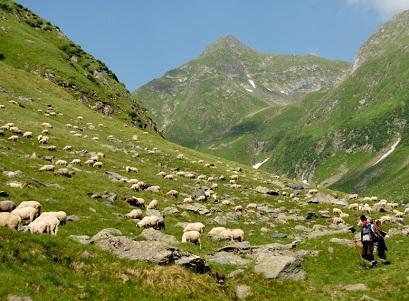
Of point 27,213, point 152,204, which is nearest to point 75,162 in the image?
point 152,204

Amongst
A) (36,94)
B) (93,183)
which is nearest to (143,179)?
(93,183)

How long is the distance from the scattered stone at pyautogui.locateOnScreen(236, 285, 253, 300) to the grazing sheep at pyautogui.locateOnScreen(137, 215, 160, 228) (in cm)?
1225

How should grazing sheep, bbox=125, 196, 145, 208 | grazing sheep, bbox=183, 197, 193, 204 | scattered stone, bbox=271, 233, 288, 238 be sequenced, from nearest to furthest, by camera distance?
scattered stone, bbox=271, 233, 288, 238 → grazing sheep, bbox=125, 196, 145, 208 → grazing sheep, bbox=183, 197, 193, 204

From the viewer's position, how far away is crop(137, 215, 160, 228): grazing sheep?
125 feet

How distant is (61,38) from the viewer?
16812 cm

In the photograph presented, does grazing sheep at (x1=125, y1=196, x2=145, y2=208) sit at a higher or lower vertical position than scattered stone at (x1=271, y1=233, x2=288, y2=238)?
higher

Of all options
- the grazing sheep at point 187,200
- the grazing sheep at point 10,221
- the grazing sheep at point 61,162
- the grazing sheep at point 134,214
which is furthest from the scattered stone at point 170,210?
the grazing sheep at point 10,221

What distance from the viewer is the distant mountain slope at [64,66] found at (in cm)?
12788

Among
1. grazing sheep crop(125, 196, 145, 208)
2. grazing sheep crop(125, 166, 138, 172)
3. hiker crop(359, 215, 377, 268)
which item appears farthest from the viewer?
grazing sheep crop(125, 166, 138, 172)

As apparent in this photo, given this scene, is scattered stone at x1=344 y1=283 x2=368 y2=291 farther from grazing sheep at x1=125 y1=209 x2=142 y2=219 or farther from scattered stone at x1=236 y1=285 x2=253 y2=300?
grazing sheep at x1=125 y1=209 x2=142 y2=219

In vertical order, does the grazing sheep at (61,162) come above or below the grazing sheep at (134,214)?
above

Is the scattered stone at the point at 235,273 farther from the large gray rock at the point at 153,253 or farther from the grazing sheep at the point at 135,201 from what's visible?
the grazing sheep at the point at 135,201

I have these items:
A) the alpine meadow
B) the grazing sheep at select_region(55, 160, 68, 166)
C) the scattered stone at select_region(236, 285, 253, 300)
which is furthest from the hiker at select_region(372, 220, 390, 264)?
the grazing sheep at select_region(55, 160, 68, 166)

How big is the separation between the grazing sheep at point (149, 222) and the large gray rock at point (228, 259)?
292 inches
